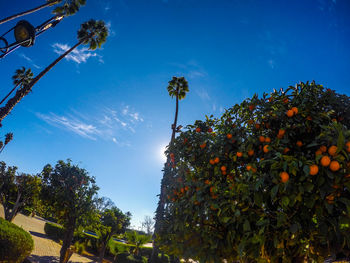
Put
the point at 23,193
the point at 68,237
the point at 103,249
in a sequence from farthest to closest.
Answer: the point at 23,193, the point at 103,249, the point at 68,237

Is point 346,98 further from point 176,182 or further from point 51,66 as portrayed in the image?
point 51,66

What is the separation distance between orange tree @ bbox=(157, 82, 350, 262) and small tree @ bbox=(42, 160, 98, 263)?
1152cm

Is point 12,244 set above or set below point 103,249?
above

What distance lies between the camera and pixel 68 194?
12789 mm

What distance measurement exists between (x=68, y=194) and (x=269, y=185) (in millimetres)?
14321

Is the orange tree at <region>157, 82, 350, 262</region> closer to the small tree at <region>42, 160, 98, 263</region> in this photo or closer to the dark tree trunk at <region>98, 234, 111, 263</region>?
the small tree at <region>42, 160, 98, 263</region>

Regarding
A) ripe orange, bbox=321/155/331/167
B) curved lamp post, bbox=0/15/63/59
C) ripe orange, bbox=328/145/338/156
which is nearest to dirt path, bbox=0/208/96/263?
curved lamp post, bbox=0/15/63/59

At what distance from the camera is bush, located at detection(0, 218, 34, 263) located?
22.5ft

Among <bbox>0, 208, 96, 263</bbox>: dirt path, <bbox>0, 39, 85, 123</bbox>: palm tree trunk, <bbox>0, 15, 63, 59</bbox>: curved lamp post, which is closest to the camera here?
<bbox>0, 15, 63, 59</bbox>: curved lamp post

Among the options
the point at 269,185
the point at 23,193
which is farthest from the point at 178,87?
the point at 23,193

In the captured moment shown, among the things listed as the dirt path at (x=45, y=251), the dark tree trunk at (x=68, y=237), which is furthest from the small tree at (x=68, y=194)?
the dirt path at (x=45, y=251)

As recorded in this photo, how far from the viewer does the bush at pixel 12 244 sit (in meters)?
6.86

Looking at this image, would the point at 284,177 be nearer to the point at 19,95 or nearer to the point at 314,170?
the point at 314,170

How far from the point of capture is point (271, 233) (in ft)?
8.20
